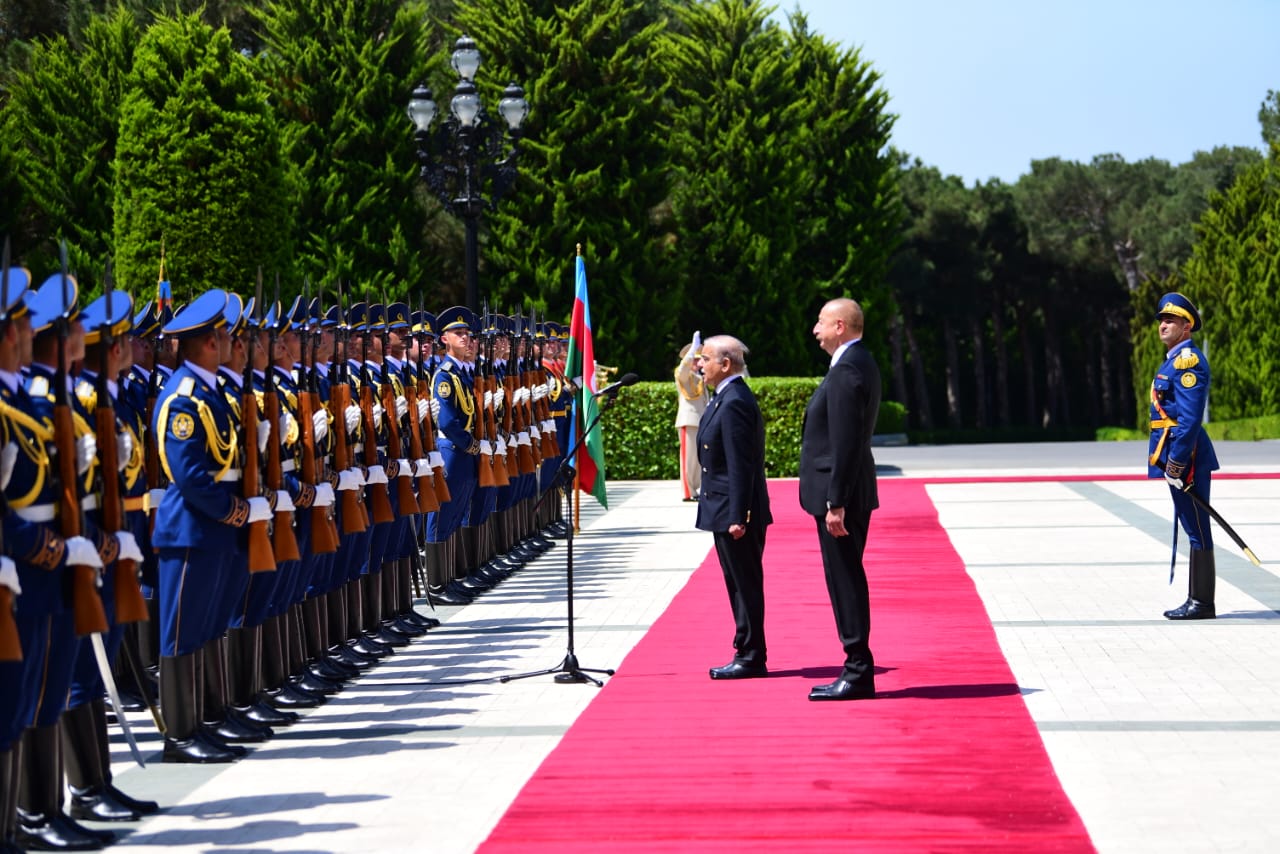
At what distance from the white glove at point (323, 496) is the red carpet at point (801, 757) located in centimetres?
172

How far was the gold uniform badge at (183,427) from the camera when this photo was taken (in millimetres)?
8250

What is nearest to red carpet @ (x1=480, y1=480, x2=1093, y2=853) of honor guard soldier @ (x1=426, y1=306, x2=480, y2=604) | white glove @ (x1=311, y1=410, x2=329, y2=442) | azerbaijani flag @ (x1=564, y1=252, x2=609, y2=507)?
white glove @ (x1=311, y1=410, x2=329, y2=442)

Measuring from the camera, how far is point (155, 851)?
6609 mm

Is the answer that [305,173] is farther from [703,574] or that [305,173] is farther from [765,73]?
[703,574]

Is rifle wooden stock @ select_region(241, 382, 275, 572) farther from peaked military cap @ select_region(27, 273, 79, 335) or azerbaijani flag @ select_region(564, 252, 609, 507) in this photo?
azerbaijani flag @ select_region(564, 252, 609, 507)

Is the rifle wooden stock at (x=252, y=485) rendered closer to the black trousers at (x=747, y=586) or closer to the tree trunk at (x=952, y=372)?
the black trousers at (x=747, y=586)

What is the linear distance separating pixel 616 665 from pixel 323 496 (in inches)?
77.9

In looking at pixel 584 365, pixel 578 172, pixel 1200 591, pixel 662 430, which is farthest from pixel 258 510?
pixel 578 172

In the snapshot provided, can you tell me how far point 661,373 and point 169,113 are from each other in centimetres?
1302

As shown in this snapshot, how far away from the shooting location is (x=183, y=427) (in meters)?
8.25

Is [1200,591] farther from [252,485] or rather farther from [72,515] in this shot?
[72,515]

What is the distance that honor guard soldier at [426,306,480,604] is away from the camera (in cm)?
1372

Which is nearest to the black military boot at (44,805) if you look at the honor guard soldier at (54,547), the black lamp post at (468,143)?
the honor guard soldier at (54,547)

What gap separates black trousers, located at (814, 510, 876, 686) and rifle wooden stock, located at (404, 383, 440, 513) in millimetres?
3619
